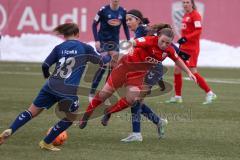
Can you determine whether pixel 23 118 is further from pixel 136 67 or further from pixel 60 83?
pixel 136 67

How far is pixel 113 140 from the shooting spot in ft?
33.0

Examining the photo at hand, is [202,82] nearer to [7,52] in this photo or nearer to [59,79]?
[59,79]

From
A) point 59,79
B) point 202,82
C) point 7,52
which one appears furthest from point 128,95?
point 7,52

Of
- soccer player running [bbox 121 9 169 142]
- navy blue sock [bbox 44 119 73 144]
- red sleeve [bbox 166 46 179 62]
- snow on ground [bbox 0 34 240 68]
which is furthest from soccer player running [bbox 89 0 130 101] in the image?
snow on ground [bbox 0 34 240 68]

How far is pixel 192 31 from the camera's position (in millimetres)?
15344

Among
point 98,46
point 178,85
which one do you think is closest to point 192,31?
point 178,85

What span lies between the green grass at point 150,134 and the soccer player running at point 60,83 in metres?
0.27

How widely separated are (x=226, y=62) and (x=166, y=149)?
16.9m

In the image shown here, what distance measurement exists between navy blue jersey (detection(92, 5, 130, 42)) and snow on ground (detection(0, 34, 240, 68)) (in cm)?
1000

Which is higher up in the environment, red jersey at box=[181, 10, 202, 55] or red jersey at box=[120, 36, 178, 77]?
red jersey at box=[120, 36, 178, 77]

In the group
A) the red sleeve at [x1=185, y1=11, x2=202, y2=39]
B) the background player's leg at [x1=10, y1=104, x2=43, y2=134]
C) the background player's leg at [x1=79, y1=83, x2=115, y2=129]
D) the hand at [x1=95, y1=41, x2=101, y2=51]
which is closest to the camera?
the background player's leg at [x1=10, y1=104, x2=43, y2=134]

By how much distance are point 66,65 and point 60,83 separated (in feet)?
0.81

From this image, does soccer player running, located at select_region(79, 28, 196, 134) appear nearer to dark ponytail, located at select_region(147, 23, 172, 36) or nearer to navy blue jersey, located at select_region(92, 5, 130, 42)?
dark ponytail, located at select_region(147, 23, 172, 36)

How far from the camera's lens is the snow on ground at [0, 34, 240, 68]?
1002 inches
